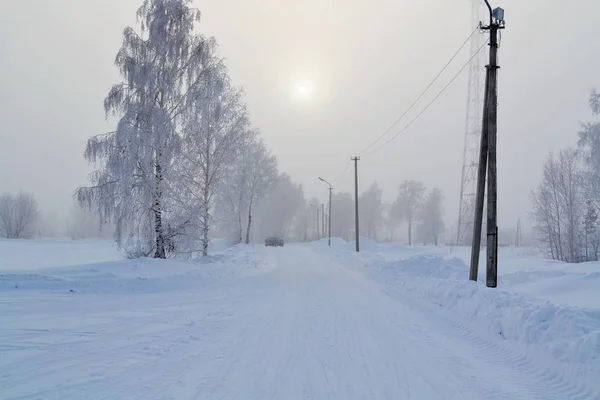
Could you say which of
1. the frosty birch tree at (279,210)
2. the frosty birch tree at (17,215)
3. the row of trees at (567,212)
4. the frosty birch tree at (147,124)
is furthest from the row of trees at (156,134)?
the frosty birch tree at (17,215)

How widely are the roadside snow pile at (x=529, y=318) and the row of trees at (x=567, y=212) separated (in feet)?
80.9

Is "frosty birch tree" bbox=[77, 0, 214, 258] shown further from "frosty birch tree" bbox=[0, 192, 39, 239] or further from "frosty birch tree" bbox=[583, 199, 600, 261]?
"frosty birch tree" bbox=[0, 192, 39, 239]

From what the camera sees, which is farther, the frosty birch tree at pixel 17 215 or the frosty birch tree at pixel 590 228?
the frosty birch tree at pixel 17 215

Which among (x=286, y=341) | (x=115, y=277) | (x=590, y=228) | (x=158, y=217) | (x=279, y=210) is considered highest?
(x=279, y=210)

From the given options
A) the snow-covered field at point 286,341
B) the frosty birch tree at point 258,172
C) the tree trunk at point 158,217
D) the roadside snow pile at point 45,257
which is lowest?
the roadside snow pile at point 45,257

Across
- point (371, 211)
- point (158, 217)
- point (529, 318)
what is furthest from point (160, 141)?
point (371, 211)

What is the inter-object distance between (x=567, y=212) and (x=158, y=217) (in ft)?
121

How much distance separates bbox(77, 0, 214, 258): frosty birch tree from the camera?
47.8ft

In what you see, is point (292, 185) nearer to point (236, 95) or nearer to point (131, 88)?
point (236, 95)

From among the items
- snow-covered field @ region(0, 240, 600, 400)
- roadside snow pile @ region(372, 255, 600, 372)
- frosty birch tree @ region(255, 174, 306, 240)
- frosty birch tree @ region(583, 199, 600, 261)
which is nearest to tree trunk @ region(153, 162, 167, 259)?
snow-covered field @ region(0, 240, 600, 400)

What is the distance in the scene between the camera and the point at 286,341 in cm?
646

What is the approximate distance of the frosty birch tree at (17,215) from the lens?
66.8m

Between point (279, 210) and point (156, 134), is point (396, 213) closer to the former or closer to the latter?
point (279, 210)

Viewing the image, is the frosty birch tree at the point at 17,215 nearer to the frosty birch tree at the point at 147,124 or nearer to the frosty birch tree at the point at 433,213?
the frosty birch tree at the point at 147,124
